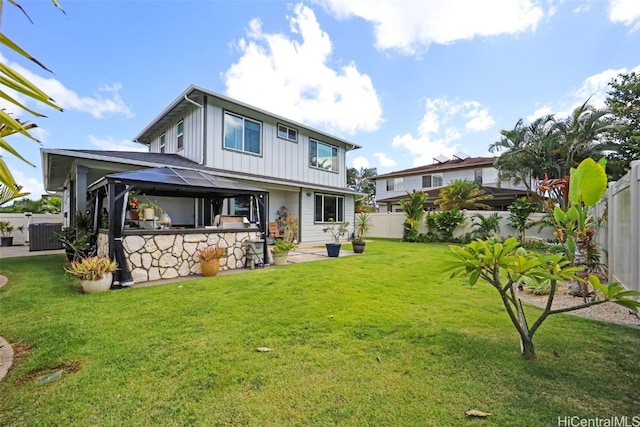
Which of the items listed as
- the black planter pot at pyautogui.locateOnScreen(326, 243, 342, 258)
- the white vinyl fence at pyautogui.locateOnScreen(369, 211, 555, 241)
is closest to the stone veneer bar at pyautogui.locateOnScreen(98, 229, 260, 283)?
the black planter pot at pyautogui.locateOnScreen(326, 243, 342, 258)

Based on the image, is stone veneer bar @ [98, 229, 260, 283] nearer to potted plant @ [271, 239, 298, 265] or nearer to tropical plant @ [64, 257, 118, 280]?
tropical plant @ [64, 257, 118, 280]

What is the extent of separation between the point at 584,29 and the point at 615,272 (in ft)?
23.9

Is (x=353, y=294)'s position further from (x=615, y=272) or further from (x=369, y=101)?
(x=369, y=101)

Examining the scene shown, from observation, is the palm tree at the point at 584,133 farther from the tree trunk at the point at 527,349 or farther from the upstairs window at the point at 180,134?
the upstairs window at the point at 180,134

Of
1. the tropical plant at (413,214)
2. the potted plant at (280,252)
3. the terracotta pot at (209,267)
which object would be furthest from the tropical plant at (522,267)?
the tropical plant at (413,214)

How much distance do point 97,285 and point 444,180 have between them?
26684mm

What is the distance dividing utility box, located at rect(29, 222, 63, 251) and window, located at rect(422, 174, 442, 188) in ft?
86.0

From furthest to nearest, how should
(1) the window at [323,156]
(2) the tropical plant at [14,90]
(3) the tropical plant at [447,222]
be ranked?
1. (3) the tropical plant at [447,222]
2. (1) the window at [323,156]
3. (2) the tropical plant at [14,90]

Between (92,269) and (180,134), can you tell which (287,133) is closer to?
(180,134)

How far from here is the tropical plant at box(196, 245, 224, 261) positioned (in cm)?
660

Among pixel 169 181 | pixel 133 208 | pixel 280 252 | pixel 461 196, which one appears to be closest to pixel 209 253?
pixel 169 181

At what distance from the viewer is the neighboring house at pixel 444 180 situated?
21.8m

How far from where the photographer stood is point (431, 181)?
2714 cm
